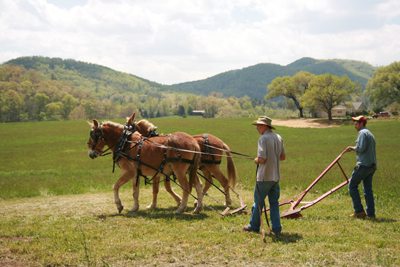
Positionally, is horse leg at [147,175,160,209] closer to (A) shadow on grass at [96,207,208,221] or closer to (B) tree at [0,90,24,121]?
(A) shadow on grass at [96,207,208,221]

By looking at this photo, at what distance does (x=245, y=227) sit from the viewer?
30.1 ft

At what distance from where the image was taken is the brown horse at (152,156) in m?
11.6

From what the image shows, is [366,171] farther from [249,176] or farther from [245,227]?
[249,176]

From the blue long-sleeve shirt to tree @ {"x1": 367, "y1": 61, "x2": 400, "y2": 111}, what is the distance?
287ft

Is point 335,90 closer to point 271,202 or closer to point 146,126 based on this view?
point 146,126

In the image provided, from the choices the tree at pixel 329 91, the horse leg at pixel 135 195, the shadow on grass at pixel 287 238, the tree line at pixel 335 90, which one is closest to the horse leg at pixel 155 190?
the horse leg at pixel 135 195

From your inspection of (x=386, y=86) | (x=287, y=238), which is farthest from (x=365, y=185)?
(x=386, y=86)

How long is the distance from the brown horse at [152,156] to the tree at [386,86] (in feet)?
289

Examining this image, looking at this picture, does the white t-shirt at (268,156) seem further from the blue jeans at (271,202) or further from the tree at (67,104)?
the tree at (67,104)

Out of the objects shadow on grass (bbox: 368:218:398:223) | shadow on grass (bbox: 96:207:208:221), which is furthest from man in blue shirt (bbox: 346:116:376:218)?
shadow on grass (bbox: 96:207:208:221)

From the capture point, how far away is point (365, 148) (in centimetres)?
1014

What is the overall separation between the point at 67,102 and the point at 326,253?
155m

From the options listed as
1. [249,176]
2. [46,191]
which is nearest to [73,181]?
[46,191]

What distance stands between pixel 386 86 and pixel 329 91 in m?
15.9
